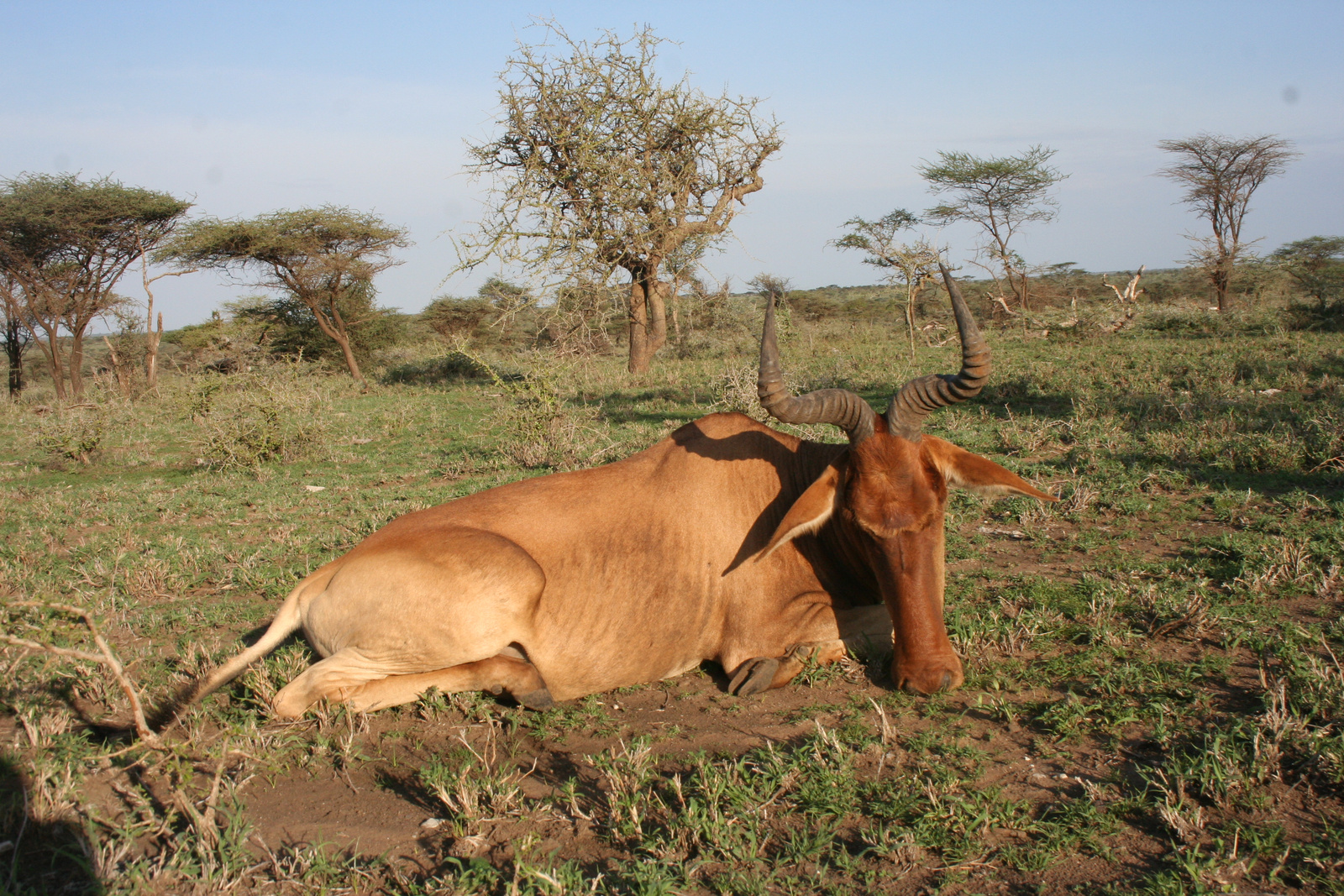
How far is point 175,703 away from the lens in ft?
14.5

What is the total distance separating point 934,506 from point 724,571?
110cm

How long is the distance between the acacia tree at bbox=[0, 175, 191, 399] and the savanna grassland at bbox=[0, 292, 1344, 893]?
887 inches

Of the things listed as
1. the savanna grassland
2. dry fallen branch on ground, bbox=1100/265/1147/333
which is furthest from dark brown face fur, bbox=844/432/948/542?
dry fallen branch on ground, bbox=1100/265/1147/333

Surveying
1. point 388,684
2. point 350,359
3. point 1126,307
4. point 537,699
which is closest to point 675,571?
point 537,699

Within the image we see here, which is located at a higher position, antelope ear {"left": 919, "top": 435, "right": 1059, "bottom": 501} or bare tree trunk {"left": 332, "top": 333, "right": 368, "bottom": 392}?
bare tree trunk {"left": 332, "top": 333, "right": 368, "bottom": 392}

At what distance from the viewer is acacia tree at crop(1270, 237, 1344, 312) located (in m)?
22.7

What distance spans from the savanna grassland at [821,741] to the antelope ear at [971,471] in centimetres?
87

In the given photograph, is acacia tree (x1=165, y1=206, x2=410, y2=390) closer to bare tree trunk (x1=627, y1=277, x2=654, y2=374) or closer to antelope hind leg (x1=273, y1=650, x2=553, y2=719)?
bare tree trunk (x1=627, y1=277, x2=654, y2=374)

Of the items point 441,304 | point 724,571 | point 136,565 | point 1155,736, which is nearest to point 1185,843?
point 1155,736

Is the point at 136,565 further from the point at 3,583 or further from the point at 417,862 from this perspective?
the point at 417,862

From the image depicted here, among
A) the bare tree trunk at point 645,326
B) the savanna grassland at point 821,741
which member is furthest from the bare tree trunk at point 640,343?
the savanna grassland at point 821,741

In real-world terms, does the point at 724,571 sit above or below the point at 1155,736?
above

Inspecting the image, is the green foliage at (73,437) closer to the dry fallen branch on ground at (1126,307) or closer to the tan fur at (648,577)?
the tan fur at (648,577)

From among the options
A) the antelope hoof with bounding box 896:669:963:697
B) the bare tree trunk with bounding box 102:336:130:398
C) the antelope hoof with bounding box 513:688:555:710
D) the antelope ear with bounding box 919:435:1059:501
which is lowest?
the antelope hoof with bounding box 513:688:555:710
